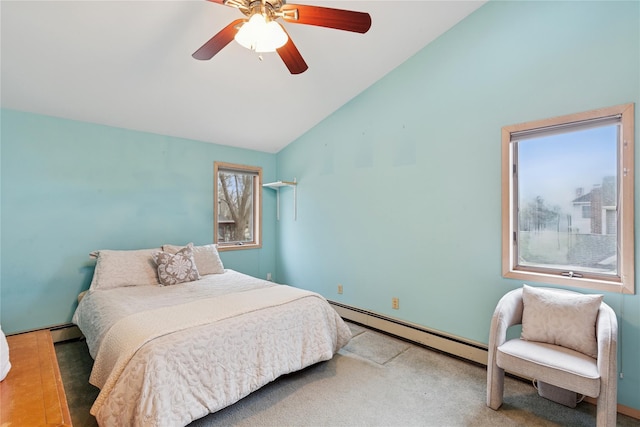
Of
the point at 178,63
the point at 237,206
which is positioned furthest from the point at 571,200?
the point at 237,206

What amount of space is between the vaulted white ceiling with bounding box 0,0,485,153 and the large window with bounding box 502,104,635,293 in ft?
4.45

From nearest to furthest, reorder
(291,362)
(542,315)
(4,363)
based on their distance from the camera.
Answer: (4,363), (542,315), (291,362)

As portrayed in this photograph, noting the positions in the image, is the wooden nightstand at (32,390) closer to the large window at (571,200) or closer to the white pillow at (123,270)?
the white pillow at (123,270)

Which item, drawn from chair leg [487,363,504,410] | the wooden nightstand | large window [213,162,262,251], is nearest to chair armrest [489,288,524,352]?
chair leg [487,363,504,410]

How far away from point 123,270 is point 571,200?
394 cm

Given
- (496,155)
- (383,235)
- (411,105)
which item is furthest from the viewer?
(383,235)

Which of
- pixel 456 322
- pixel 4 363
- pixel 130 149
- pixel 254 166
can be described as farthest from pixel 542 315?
pixel 130 149

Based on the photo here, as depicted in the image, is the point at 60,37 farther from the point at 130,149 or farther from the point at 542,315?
the point at 542,315

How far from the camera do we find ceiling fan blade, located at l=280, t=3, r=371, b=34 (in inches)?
65.7

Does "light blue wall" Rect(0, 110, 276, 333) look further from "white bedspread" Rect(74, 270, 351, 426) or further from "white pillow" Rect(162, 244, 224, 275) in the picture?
"white bedspread" Rect(74, 270, 351, 426)

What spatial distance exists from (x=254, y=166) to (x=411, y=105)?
7.97ft

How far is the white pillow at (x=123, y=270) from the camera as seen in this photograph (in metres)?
2.86

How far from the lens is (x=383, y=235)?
11.1ft

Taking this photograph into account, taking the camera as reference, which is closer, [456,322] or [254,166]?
[456,322]
